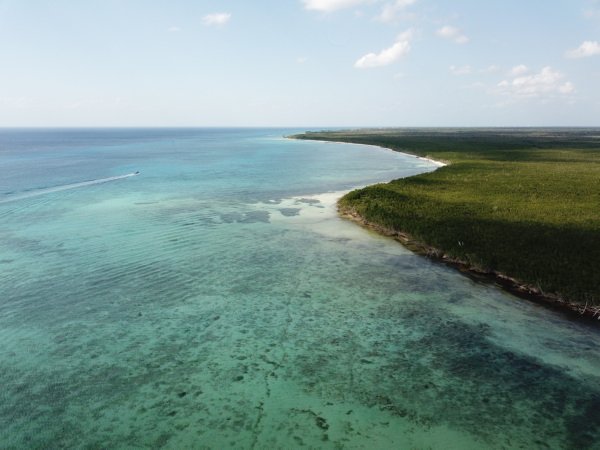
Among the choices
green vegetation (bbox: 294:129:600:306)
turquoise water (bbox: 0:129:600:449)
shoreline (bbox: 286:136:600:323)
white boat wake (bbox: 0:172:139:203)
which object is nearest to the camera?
turquoise water (bbox: 0:129:600:449)

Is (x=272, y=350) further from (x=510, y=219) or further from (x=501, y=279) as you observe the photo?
(x=510, y=219)

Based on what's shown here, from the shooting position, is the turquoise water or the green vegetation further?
the green vegetation

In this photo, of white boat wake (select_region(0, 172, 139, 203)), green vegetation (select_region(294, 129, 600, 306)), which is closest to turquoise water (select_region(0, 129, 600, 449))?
green vegetation (select_region(294, 129, 600, 306))

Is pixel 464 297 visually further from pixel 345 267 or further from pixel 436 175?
pixel 436 175

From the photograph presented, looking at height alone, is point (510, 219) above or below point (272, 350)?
above

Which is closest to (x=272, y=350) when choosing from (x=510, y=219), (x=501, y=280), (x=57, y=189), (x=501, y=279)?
(x=501, y=280)

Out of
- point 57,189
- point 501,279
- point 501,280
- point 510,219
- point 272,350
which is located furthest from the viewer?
point 57,189

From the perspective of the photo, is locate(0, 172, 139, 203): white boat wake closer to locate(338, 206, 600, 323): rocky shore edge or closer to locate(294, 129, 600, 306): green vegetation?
locate(294, 129, 600, 306): green vegetation

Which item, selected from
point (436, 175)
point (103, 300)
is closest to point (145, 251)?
point (103, 300)

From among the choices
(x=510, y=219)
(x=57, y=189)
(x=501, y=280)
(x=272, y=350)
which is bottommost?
(x=272, y=350)
